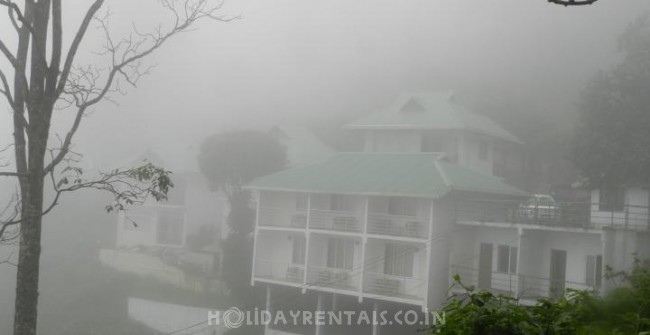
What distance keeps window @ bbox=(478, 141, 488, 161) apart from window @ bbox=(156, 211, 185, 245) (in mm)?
15528

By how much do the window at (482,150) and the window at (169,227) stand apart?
1553cm

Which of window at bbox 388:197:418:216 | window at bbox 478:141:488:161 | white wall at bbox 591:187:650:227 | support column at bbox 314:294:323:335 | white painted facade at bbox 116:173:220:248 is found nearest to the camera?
white wall at bbox 591:187:650:227

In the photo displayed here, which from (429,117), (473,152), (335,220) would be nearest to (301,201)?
(335,220)

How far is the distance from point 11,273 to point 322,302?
18798 mm

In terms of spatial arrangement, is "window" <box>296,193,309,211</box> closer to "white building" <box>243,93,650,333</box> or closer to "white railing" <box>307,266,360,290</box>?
"white building" <box>243,93,650,333</box>

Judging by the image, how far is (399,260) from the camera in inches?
985

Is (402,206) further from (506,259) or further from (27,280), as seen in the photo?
(27,280)

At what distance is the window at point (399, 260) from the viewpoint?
81.3 feet

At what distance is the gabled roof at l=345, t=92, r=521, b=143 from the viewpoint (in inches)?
1277

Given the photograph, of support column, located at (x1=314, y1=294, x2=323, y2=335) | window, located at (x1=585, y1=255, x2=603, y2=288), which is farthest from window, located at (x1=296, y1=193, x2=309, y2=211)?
window, located at (x1=585, y1=255, x2=603, y2=288)

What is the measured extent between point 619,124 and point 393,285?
10.5m

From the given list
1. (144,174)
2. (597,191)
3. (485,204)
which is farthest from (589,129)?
(144,174)

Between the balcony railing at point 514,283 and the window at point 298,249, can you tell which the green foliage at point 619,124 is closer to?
the balcony railing at point 514,283

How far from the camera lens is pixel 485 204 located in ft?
87.1
